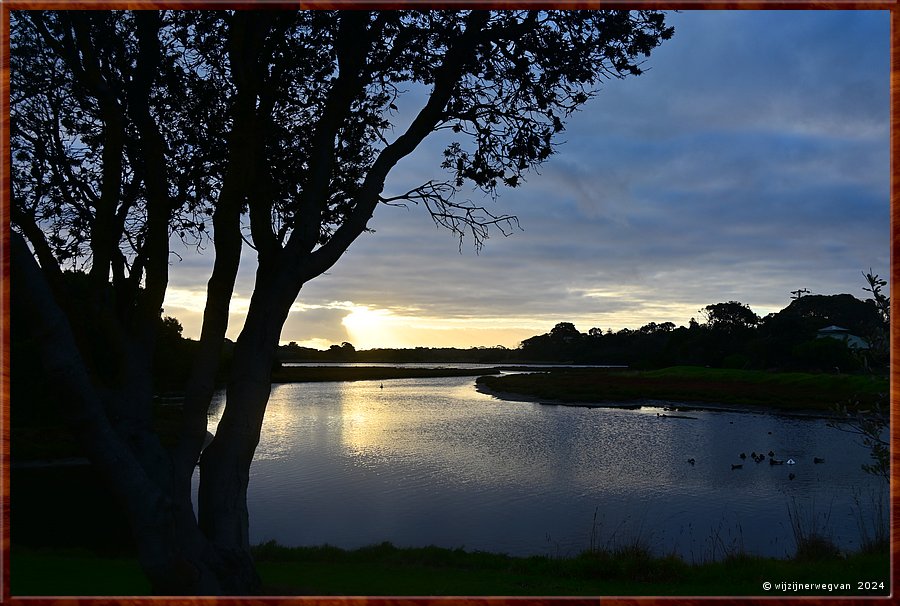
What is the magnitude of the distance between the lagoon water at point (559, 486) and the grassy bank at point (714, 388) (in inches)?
462

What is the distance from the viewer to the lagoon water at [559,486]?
18312 mm

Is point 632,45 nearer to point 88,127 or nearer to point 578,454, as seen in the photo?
point 88,127

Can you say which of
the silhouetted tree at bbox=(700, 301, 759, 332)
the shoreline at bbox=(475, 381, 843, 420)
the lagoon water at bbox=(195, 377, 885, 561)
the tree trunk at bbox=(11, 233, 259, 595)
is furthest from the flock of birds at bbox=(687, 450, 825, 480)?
the silhouetted tree at bbox=(700, 301, 759, 332)

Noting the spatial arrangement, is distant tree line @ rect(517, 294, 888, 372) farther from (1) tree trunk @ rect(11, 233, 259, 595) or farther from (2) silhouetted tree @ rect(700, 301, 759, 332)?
(1) tree trunk @ rect(11, 233, 259, 595)

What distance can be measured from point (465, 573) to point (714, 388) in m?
58.2

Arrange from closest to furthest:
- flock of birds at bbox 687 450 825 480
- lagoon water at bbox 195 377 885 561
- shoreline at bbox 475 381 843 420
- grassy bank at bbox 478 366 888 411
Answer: lagoon water at bbox 195 377 885 561, flock of birds at bbox 687 450 825 480, shoreline at bbox 475 381 843 420, grassy bank at bbox 478 366 888 411

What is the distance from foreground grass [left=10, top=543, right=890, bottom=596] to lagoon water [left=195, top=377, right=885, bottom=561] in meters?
2.63

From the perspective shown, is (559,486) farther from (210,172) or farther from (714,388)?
(714,388)

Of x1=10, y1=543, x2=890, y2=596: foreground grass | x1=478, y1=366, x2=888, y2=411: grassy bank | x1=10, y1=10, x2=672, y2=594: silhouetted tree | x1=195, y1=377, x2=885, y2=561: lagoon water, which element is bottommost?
x1=195, y1=377, x2=885, y2=561: lagoon water

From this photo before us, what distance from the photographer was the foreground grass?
1014cm

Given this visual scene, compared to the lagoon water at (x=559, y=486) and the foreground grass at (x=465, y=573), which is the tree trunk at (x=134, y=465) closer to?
the foreground grass at (x=465, y=573)

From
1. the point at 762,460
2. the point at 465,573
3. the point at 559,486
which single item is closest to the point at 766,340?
the point at 762,460

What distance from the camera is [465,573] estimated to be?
516 inches

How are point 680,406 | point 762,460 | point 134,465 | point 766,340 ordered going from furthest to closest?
point 766,340
point 680,406
point 762,460
point 134,465
